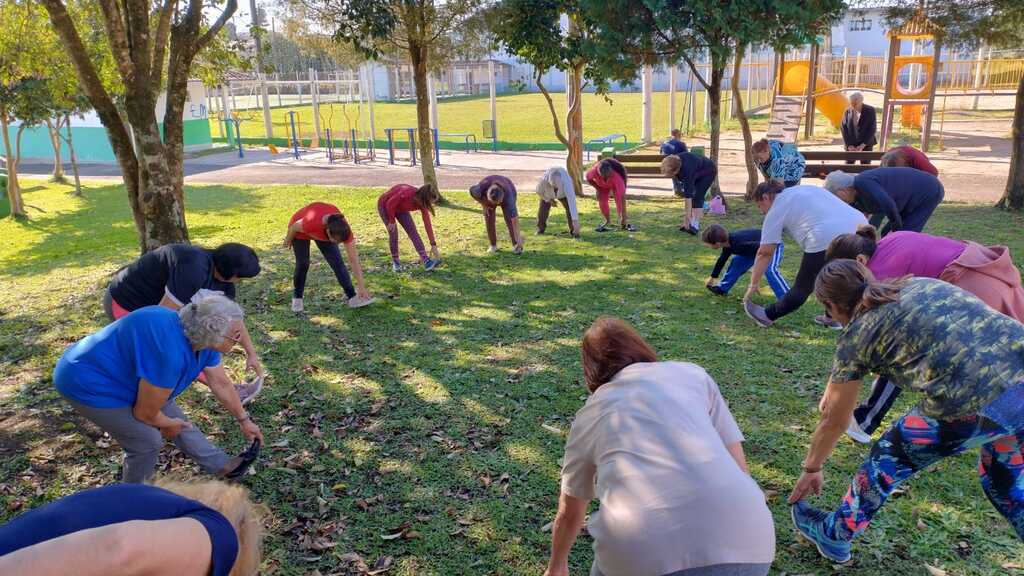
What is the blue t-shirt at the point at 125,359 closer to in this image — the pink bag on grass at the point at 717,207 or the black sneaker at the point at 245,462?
the black sneaker at the point at 245,462

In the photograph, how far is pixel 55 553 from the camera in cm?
151

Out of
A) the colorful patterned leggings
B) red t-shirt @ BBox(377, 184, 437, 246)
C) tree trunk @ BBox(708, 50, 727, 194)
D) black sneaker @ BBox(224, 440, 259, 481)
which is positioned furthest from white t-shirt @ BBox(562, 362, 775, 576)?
tree trunk @ BBox(708, 50, 727, 194)

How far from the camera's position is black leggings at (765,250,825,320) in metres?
5.93

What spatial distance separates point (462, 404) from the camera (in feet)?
17.7

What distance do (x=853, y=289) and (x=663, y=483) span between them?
4.71 feet

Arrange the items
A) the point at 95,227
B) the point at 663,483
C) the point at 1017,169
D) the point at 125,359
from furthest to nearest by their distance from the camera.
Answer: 1. the point at 95,227
2. the point at 1017,169
3. the point at 125,359
4. the point at 663,483

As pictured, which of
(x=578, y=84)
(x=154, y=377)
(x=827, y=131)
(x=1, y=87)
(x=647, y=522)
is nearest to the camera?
(x=647, y=522)

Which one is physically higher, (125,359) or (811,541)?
(125,359)

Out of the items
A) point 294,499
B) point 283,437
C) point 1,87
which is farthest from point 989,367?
point 1,87

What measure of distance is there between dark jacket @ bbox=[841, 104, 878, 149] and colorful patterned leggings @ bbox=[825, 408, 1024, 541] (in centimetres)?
1312

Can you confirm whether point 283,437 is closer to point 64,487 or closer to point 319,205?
point 64,487

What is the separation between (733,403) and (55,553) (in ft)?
14.7

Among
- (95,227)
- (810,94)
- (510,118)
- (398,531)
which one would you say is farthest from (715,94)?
(510,118)

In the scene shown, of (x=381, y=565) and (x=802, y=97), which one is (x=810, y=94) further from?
(x=381, y=565)
